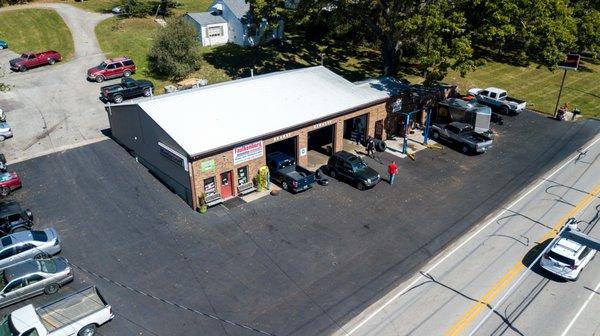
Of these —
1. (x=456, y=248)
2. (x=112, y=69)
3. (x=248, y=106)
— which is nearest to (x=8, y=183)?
(x=248, y=106)

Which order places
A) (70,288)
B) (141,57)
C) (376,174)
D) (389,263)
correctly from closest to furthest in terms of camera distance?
(70,288), (389,263), (376,174), (141,57)

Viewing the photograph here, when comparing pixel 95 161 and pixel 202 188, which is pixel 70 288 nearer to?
pixel 202 188

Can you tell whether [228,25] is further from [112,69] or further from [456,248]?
[456,248]

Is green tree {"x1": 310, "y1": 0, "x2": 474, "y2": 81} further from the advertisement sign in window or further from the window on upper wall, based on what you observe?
the advertisement sign in window

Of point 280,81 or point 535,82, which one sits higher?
point 280,81

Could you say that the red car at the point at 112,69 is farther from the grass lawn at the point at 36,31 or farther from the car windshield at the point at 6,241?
the car windshield at the point at 6,241

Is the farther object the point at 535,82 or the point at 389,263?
the point at 535,82

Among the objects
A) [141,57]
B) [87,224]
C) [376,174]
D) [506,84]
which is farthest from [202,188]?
[506,84]

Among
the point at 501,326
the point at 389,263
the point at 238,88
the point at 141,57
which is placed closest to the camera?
the point at 501,326
